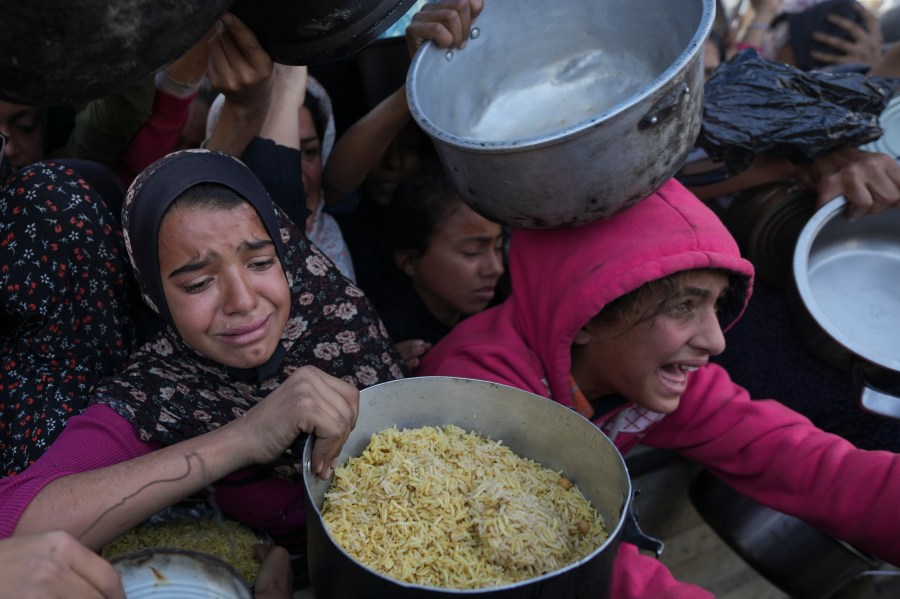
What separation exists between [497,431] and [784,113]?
4.85ft

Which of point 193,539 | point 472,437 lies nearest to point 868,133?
point 472,437

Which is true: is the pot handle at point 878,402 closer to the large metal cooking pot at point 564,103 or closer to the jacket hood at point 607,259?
the jacket hood at point 607,259

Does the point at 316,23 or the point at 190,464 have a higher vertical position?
the point at 316,23

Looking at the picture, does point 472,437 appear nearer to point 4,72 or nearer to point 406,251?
point 4,72

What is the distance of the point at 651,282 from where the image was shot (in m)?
1.83

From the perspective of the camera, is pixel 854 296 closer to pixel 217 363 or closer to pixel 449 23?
pixel 449 23

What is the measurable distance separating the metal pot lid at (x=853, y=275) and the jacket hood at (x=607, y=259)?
1.61 ft

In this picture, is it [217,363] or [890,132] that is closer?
[217,363]

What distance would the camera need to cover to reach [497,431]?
1.58m

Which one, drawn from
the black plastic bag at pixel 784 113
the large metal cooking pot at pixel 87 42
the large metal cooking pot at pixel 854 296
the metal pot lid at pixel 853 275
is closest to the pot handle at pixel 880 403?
the large metal cooking pot at pixel 854 296

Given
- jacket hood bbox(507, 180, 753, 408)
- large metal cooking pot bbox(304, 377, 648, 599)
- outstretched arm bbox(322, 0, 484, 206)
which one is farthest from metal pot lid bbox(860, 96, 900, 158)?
large metal cooking pot bbox(304, 377, 648, 599)

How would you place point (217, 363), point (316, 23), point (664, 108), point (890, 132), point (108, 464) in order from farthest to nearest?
point (890, 132) → point (217, 363) → point (108, 464) → point (664, 108) → point (316, 23)

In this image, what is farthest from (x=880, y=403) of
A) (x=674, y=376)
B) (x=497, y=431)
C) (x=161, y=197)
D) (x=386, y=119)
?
(x=161, y=197)

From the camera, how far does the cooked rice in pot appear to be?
1285mm
